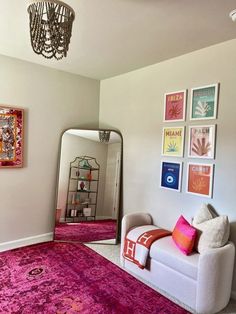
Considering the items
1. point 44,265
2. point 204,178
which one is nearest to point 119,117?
point 204,178

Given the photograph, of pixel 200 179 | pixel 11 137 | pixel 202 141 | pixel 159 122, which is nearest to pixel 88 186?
pixel 11 137

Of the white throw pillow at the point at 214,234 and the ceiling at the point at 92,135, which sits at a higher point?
the ceiling at the point at 92,135

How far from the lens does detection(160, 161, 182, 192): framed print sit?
277cm

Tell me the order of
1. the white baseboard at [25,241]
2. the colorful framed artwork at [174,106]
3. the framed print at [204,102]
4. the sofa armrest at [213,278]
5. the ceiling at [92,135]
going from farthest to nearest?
the ceiling at [92,135] < the white baseboard at [25,241] < the colorful framed artwork at [174,106] < the framed print at [204,102] < the sofa armrest at [213,278]

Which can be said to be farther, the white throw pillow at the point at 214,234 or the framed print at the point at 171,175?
the framed print at the point at 171,175

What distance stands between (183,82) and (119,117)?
116 cm

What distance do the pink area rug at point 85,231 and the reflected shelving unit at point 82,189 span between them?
0.32ft

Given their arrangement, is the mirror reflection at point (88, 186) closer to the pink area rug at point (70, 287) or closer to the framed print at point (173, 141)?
the pink area rug at point (70, 287)

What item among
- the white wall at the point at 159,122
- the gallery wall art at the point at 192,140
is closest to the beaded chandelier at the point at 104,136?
the white wall at the point at 159,122

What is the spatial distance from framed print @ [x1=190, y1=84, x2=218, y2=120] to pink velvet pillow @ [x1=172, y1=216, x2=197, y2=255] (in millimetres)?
1126

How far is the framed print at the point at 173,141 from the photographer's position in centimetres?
276

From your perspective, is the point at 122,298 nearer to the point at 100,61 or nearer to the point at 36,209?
the point at 36,209

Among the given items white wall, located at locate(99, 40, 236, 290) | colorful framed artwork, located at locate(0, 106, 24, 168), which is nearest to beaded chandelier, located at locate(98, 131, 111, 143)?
white wall, located at locate(99, 40, 236, 290)

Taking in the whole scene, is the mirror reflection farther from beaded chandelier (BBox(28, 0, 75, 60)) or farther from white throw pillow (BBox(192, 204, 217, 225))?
beaded chandelier (BBox(28, 0, 75, 60))
